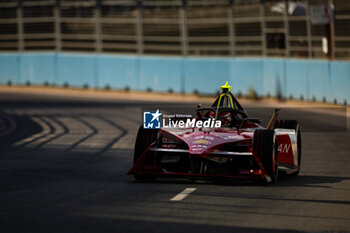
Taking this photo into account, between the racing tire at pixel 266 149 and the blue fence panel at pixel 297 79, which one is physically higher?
the blue fence panel at pixel 297 79

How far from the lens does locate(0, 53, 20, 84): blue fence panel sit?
41.4m

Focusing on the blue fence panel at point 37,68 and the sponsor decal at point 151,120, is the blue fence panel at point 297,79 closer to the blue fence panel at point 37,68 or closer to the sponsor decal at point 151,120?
the blue fence panel at point 37,68

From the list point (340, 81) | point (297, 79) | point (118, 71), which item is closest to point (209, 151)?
point (340, 81)

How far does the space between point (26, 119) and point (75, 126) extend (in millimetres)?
2968

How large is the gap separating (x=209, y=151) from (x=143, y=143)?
105 centimetres

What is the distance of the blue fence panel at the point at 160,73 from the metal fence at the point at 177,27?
26.1 inches

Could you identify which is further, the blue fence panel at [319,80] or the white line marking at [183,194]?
the blue fence panel at [319,80]

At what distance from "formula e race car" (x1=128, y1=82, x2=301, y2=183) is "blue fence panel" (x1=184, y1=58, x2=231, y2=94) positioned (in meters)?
22.2

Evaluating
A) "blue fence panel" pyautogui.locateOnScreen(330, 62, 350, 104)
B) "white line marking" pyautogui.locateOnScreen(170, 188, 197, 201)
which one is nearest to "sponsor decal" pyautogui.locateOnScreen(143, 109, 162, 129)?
"white line marking" pyautogui.locateOnScreen(170, 188, 197, 201)

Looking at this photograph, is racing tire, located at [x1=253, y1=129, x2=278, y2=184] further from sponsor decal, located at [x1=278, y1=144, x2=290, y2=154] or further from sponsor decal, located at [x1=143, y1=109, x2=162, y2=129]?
sponsor decal, located at [x1=143, y1=109, x2=162, y2=129]

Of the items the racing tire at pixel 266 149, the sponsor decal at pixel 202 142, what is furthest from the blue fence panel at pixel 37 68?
the racing tire at pixel 266 149

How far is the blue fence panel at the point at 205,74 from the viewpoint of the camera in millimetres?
35344

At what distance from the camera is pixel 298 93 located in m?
32.3

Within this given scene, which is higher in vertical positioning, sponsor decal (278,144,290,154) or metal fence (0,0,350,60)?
metal fence (0,0,350,60)
